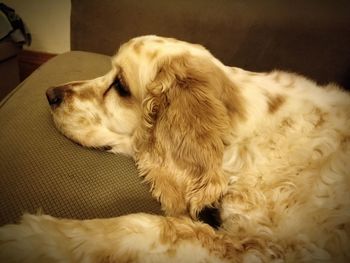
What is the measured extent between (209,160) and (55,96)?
0.75m

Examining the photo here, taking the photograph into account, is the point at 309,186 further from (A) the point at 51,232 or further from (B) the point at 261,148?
(A) the point at 51,232

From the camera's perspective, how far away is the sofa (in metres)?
1.22

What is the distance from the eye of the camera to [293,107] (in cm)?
130

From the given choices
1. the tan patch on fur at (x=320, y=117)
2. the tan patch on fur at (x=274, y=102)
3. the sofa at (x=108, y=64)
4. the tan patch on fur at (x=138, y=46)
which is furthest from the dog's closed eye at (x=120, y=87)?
the tan patch on fur at (x=320, y=117)

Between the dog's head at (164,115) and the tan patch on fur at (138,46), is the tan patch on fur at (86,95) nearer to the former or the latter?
the dog's head at (164,115)

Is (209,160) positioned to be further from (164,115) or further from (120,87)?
(120,87)

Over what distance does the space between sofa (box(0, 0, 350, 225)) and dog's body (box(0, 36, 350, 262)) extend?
0.10 m

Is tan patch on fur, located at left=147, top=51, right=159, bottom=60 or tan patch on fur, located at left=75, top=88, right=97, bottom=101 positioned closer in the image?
tan patch on fur, located at left=147, top=51, right=159, bottom=60

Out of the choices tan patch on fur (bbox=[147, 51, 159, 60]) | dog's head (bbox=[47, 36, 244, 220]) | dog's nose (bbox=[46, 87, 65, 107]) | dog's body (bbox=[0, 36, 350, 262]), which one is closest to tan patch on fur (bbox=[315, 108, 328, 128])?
dog's body (bbox=[0, 36, 350, 262])

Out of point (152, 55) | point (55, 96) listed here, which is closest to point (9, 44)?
point (55, 96)

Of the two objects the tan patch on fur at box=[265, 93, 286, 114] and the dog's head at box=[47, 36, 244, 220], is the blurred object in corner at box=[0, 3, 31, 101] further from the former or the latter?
the tan patch on fur at box=[265, 93, 286, 114]

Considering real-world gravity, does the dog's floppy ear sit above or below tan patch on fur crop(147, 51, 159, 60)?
below

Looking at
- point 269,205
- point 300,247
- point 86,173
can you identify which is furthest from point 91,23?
point 300,247

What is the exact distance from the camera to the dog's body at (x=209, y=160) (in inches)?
41.0
